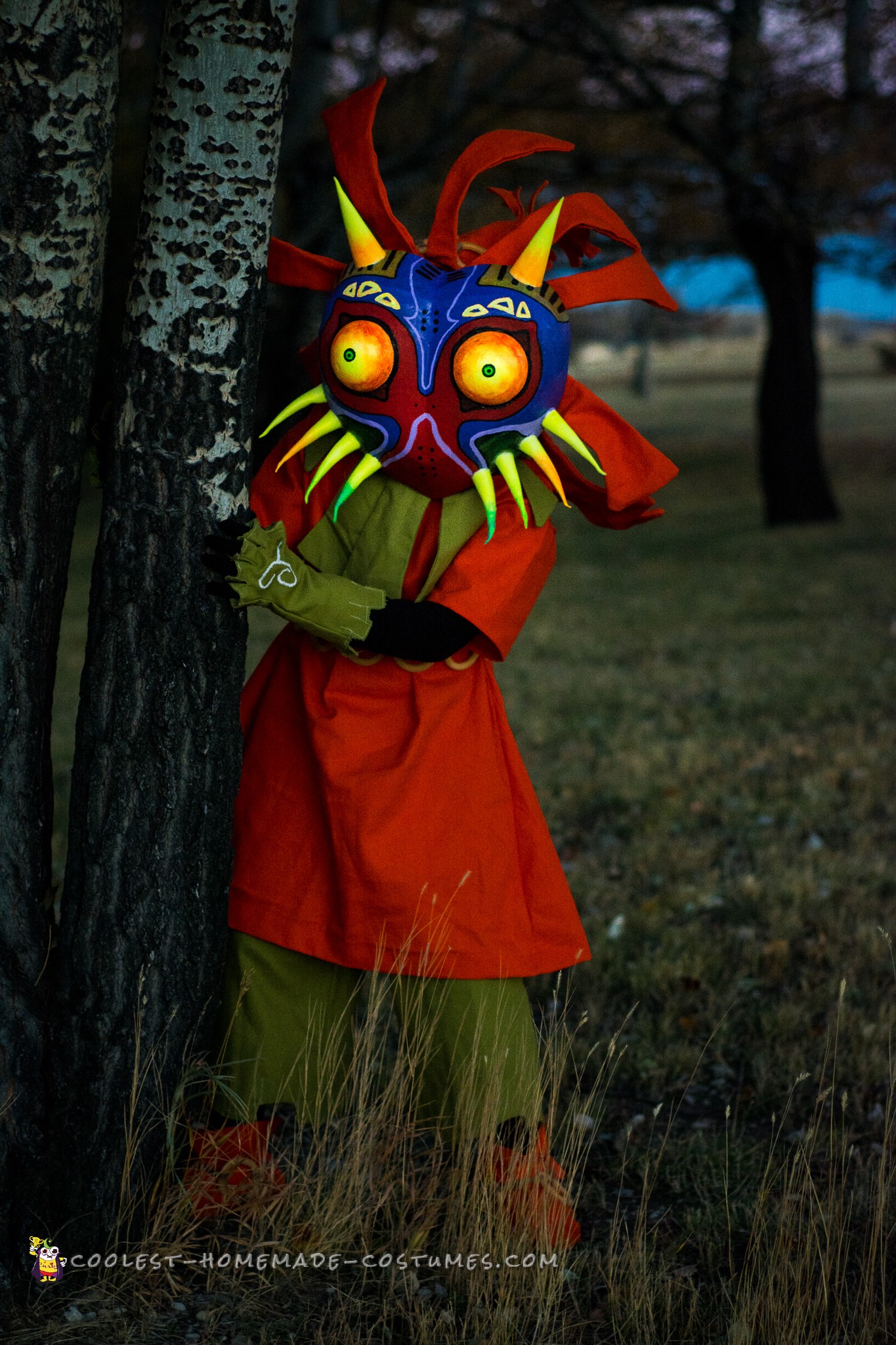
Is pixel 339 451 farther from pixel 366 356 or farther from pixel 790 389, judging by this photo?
pixel 790 389

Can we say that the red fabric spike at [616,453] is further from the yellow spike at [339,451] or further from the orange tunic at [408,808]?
the yellow spike at [339,451]

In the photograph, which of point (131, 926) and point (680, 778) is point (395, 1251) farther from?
point (680, 778)

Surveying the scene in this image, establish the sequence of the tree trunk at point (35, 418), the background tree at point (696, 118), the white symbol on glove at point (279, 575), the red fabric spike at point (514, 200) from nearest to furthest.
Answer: the tree trunk at point (35, 418)
the white symbol on glove at point (279, 575)
the red fabric spike at point (514, 200)
the background tree at point (696, 118)

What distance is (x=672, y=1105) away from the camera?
331cm

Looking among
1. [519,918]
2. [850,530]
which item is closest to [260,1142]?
[519,918]

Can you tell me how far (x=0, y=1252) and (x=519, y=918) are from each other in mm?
1222

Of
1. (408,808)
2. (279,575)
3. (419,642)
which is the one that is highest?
(279,575)

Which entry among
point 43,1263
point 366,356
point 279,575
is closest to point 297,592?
point 279,575

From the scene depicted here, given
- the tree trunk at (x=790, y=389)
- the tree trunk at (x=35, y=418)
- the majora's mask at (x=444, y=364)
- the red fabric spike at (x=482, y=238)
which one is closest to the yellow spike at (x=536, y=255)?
the majora's mask at (x=444, y=364)

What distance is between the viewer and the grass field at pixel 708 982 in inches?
94.3

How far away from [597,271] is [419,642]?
89 centimetres

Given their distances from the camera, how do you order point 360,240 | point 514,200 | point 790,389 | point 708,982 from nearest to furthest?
point 360,240 → point 514,200 → point 708,982 → point 790,389

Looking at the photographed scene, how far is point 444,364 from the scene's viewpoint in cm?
253

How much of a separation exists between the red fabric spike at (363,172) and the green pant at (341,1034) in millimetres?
1576
